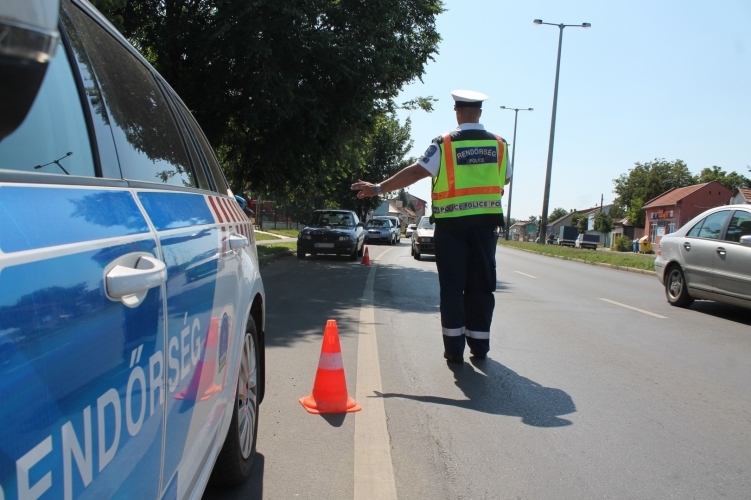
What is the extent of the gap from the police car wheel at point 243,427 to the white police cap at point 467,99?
3004 mm

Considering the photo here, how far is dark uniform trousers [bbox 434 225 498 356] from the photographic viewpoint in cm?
584

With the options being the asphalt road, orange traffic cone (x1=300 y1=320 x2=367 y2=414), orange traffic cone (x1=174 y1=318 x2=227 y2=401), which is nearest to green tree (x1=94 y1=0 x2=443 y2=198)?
the asphalt road

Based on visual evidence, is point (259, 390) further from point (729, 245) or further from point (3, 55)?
point (729, 245)

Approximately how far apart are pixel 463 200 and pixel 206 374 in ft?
12.5

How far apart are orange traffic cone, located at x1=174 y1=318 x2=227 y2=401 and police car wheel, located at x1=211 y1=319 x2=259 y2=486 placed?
63cm

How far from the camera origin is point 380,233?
37.8m

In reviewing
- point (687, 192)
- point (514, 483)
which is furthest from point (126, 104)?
point (687, 192)

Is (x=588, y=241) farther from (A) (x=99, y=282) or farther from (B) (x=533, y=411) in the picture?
(A) (x=99, y=282)

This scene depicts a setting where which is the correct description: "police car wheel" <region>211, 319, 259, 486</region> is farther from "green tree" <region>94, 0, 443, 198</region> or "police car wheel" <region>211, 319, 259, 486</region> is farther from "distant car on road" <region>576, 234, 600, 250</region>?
"distant car on road" <region>576, 234, 600, 250</region>

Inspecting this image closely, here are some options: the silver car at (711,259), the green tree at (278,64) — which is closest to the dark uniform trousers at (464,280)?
the silver car at (711,259)

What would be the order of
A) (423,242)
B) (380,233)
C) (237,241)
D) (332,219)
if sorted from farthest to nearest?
(380,233) < (423,242) < (332,219) < (237,241)

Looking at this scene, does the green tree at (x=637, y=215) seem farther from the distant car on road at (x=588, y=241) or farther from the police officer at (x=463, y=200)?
the police officer at (x=463, y=200)

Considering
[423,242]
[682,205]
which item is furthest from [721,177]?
[423,242]

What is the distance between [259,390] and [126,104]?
1985mm
